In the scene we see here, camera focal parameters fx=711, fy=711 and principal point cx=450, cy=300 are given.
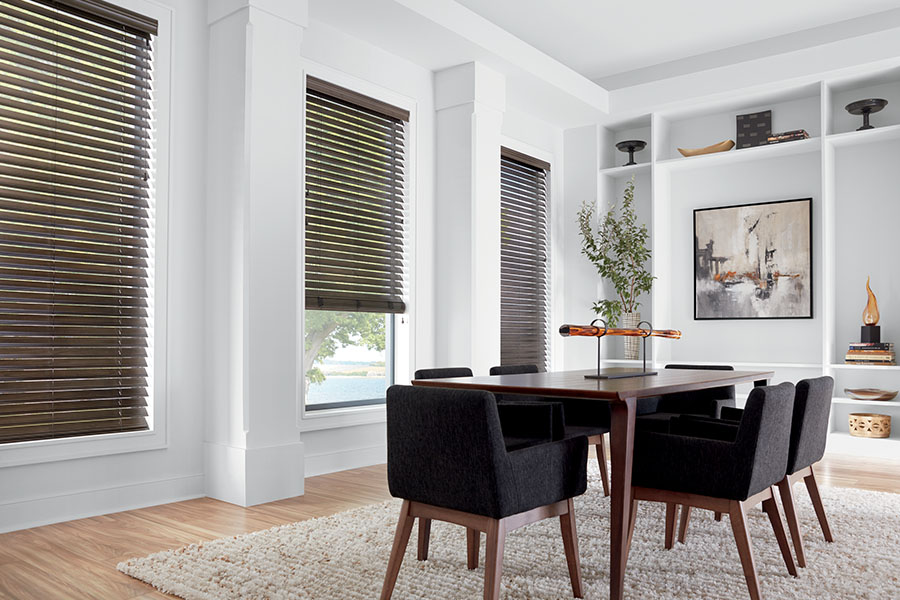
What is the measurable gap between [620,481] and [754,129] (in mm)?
4434

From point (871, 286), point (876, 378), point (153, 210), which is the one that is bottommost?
point (876, 378)

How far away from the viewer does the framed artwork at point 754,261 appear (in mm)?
5703

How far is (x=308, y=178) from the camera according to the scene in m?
4.41

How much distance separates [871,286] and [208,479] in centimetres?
490

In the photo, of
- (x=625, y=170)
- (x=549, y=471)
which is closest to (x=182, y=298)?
(x=549, y=471)

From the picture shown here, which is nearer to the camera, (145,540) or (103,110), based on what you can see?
(145,540)

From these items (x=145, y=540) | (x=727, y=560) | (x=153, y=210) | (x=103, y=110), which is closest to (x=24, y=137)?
(x=103, y=110)

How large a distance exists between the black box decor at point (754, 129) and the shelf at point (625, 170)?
2.64 ft

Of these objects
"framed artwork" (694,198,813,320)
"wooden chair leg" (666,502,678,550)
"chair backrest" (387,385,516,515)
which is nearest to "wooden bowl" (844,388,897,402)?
"framed artwork" (694,198,813,320)

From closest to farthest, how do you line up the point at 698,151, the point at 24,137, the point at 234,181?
the point at 24,137, the point at 234,181, the point at 698,151

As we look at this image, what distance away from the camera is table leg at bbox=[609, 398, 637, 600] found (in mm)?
2271

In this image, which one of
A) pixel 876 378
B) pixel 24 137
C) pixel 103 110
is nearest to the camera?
pixel 24 137

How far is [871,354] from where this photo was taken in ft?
16.8

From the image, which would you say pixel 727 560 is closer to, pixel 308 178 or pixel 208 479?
pixel 208 479
